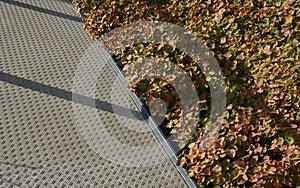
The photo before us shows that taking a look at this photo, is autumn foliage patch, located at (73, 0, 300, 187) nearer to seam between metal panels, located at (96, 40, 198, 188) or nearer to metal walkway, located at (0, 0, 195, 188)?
seam between metal panels, located at (96, 40, 198, 188)

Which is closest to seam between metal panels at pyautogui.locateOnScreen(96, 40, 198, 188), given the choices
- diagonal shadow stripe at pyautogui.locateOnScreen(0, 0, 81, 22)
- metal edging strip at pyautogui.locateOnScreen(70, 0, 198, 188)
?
metal edging strip at pyautogui.locateOnScreen(70, 0, 198, 188)

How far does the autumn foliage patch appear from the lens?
94.7 inches

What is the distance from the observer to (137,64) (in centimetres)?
337

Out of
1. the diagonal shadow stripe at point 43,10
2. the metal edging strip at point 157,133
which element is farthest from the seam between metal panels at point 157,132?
Answer: the diagonal shadow stripe at point 43,10

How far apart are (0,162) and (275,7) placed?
3.12 meters

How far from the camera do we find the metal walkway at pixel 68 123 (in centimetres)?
260

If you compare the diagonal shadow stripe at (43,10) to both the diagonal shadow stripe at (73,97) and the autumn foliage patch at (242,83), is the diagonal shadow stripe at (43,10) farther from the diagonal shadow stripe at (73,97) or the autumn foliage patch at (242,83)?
the diagonal shadow stripe at (73,97)

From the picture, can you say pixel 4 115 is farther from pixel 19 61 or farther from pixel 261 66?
pixel 261 66

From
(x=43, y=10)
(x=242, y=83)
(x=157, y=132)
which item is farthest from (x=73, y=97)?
(x=43, y=10)

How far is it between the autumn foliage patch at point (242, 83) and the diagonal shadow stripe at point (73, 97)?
0.21 metres

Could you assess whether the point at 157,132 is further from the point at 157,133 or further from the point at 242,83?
the point at 242,83

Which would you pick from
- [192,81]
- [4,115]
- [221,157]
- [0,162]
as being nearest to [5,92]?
[4,115]

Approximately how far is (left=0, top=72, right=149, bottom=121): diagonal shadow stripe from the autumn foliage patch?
0.21 m

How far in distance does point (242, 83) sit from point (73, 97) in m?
1.79
